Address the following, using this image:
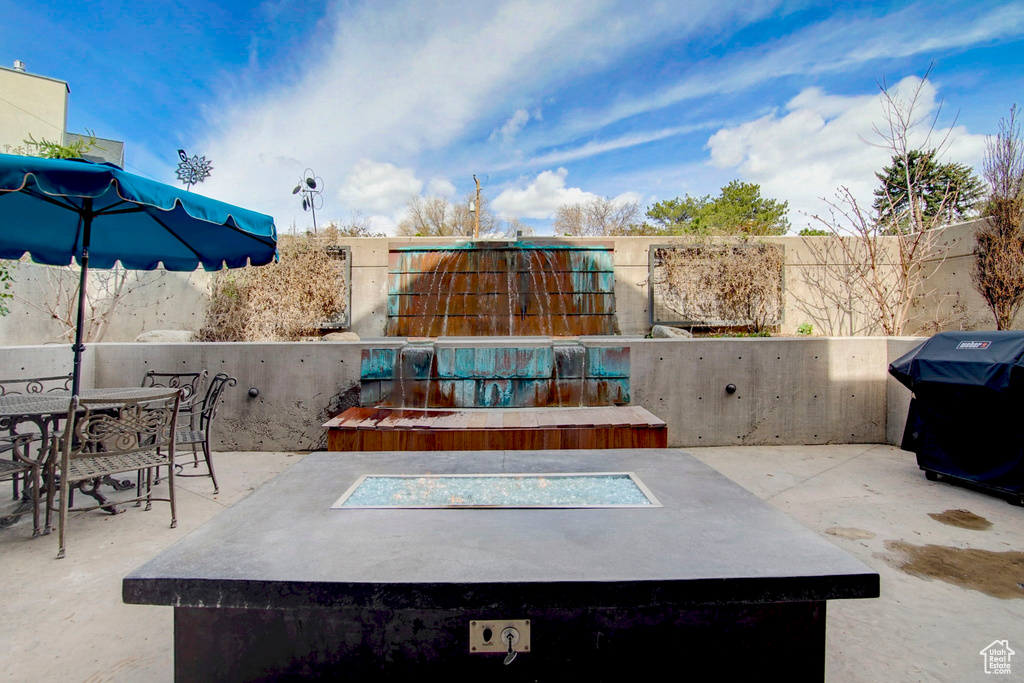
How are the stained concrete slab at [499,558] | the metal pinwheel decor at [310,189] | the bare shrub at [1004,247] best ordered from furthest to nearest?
1. the metal pinwheel decor at [310,189]
2. the bare shrub at [1004,247]
3. the stained concrete slab at [499,558]

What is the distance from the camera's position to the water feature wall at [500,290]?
5859 mm

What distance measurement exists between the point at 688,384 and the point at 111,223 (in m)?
5.02

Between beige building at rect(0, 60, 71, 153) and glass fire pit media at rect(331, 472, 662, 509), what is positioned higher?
beige building at rect(0, 60, 71, 153)

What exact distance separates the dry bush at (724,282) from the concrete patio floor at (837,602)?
2.91 m

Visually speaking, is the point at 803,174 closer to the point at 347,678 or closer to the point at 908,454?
the point at 908,454

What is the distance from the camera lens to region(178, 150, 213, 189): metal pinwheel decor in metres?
9.41

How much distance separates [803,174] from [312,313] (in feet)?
116

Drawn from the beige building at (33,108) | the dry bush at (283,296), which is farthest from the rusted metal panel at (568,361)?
the beige building at (33,108)

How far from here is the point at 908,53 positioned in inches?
262

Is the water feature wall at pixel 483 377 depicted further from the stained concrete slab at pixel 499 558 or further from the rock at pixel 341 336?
the stained concrete slab at pixel 499 558

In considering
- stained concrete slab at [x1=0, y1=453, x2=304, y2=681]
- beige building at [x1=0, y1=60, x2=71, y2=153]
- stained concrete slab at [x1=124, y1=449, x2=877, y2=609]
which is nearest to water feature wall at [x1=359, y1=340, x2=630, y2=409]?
stained concrete slab at [x1=0, y1=453, x2=304, y2=681]

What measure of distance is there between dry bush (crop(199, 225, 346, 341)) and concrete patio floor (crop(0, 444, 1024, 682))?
2.71m

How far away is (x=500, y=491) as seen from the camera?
5.22ft

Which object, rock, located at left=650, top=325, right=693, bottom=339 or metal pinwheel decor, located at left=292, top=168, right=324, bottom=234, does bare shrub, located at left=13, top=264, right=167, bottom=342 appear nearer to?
metal pinwheel decor, located at left=292, top=168, right=324, bottom=234
